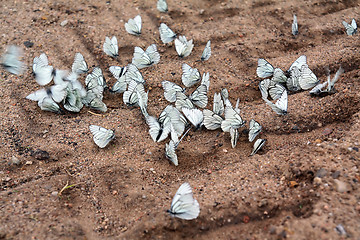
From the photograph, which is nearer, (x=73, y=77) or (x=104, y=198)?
(x=104, y=198)

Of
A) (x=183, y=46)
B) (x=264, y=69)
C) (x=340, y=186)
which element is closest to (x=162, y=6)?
(x=183, y=46)

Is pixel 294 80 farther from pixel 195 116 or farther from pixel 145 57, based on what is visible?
pixel 145 57

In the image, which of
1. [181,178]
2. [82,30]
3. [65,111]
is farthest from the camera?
[82,30]

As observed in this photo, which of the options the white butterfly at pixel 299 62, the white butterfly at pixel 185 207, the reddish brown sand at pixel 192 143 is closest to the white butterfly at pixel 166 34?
the reddish brown sand at pixel 192 143

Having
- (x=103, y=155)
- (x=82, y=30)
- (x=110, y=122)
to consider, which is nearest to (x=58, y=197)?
(x=103, y=155)

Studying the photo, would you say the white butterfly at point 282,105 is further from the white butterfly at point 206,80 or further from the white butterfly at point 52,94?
the white butterfly at point 52,94

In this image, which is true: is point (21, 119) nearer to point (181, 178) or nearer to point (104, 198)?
point (104, 198)

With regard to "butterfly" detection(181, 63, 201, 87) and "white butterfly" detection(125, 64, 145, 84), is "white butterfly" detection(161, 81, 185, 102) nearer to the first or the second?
"butterfly" detection(181, 63, 201, 87)
